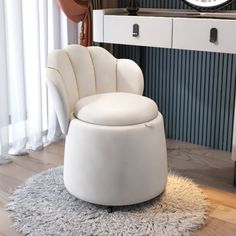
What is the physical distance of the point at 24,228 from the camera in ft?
5.95

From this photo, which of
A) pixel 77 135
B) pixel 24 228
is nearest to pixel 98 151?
pixel 77 135

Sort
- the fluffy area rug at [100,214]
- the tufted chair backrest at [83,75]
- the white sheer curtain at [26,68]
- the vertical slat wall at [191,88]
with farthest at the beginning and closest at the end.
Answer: the vertical slat wall at [191,88], the white sheer curtain at [26,68], the tufted chair backrest at [83,75], the fluffy area rug at [100,214]

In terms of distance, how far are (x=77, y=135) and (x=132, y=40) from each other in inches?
28.9

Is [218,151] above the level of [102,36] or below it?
below

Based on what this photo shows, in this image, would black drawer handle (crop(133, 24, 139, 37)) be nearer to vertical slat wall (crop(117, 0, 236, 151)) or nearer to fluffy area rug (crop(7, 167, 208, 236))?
vertical slat wall (crop(117, 0, 236, 151))

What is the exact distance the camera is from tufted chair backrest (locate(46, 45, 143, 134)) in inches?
75.7

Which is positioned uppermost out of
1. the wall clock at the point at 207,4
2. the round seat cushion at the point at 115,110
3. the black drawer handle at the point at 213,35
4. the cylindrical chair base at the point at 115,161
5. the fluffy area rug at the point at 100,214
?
the wall clock at the point at 207,4

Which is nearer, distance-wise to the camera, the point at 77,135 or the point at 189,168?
the point at 77,135

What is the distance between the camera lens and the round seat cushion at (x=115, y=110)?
1842 millimetres

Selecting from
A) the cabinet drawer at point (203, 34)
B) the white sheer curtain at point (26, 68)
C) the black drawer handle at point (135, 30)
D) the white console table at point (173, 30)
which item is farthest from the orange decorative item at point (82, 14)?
the cabinet drawer at point (203, 34)

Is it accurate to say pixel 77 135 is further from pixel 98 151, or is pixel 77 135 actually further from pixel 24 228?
pixel 24 228

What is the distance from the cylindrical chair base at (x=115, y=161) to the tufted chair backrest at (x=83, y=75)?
0.43 feet

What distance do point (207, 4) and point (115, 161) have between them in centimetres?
120

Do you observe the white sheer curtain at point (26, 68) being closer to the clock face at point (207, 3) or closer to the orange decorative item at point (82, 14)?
the orange decorative item at point (82, 14)
